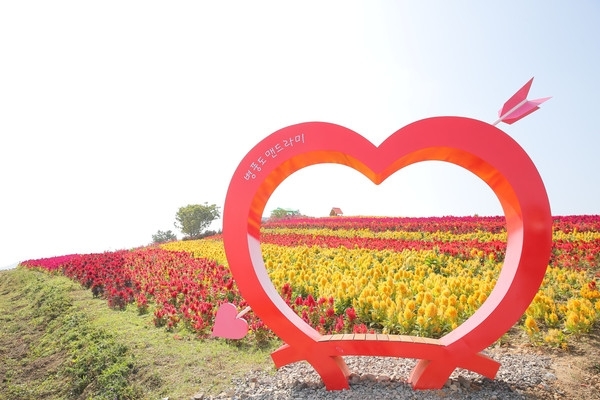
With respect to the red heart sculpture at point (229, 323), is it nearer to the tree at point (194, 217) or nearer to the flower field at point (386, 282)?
the flower field at point (386, 282)

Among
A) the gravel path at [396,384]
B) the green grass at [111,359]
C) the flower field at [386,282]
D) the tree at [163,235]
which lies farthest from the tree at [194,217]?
the gravel path at [396,384]

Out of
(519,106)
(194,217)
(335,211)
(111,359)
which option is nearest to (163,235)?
(194,217)

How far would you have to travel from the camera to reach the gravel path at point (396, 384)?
4434 mm

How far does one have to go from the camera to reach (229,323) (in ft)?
15.5

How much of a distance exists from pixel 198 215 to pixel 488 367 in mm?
29341

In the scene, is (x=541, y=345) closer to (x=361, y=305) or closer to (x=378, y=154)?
(x=361, y=305)

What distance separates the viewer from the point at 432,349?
445 centimetres

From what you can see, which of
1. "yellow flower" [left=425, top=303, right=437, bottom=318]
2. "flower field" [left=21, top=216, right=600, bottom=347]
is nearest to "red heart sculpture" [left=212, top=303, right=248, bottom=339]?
"flower field" [left=21, top=216, right=600, bottom=347]

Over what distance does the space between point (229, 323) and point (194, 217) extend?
28331mm

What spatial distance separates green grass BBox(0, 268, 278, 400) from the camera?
5.20 meters

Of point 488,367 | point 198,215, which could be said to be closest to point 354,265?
point 488,367

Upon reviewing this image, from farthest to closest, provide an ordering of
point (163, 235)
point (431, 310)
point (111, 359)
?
point (163, 235) → point (111, 359) → point (431, 310)

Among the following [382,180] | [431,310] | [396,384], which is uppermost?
[382,180]

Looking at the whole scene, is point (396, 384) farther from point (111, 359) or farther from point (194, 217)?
point (194, 217)
